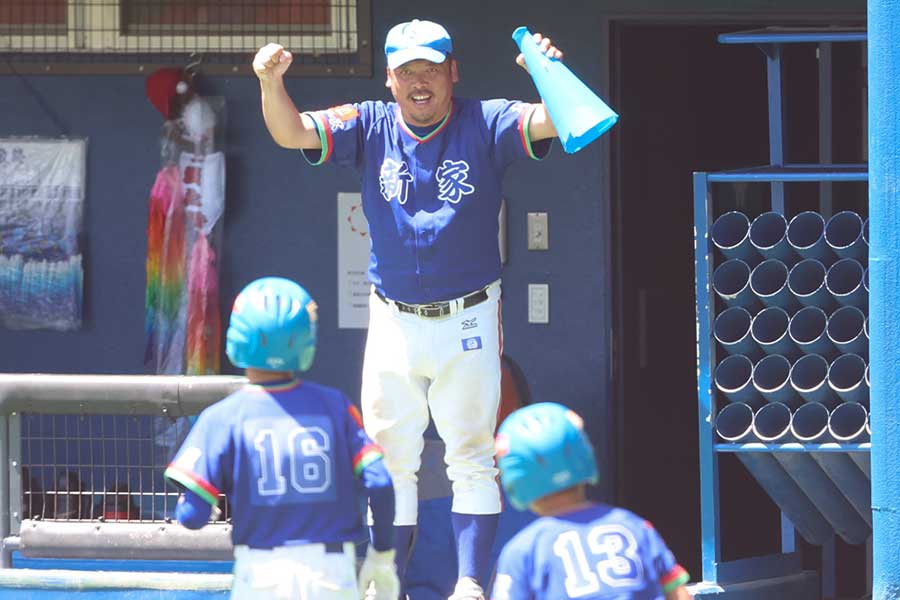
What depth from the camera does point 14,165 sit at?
26.3ft

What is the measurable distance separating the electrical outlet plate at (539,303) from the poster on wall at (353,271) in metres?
0.72

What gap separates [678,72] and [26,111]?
9.57 feet

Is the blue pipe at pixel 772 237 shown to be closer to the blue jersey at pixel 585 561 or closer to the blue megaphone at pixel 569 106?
the blue megaphone at pixel 569 106

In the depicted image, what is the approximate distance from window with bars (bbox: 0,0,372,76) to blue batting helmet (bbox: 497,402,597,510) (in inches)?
154

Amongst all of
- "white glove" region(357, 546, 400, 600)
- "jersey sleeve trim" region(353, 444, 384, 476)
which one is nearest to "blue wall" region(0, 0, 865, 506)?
"white glove" region(357, 546, 400, 600)

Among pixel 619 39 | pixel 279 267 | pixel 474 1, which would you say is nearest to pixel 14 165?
pixel 279 267

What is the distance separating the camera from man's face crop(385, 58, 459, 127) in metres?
5.81

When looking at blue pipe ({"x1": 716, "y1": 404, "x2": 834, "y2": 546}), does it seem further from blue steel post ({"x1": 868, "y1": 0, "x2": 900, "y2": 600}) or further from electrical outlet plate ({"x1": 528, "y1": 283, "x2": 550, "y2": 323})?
electrical outlet plate ({"x1": 528, "y1": 283, "x2": 550, "y2": 323})

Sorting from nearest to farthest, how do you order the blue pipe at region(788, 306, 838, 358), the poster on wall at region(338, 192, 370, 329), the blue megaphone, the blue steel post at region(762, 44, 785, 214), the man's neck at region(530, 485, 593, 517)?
1. the man's neck at region(530, 485, 593, 517)
2. the blue megaphone
3. the blue pipe at region(788, 306, 838, 358)
4. the blue steel post at region(762, 44, 785, 214)
5. the poster on wall at region(338, 192, 370, 329)

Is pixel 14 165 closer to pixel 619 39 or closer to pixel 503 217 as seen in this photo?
pixel 503 217

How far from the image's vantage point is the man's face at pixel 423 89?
581 centimetres

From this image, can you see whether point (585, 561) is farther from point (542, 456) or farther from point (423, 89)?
point (423, 89)

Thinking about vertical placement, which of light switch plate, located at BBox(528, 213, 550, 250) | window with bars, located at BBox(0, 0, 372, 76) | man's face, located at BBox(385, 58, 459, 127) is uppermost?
window with bars, located at BBox(0, 0, 372, 76)

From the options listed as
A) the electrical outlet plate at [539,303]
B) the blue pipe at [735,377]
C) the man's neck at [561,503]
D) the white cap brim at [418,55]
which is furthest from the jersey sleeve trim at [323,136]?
the man's neck at [561,503]
